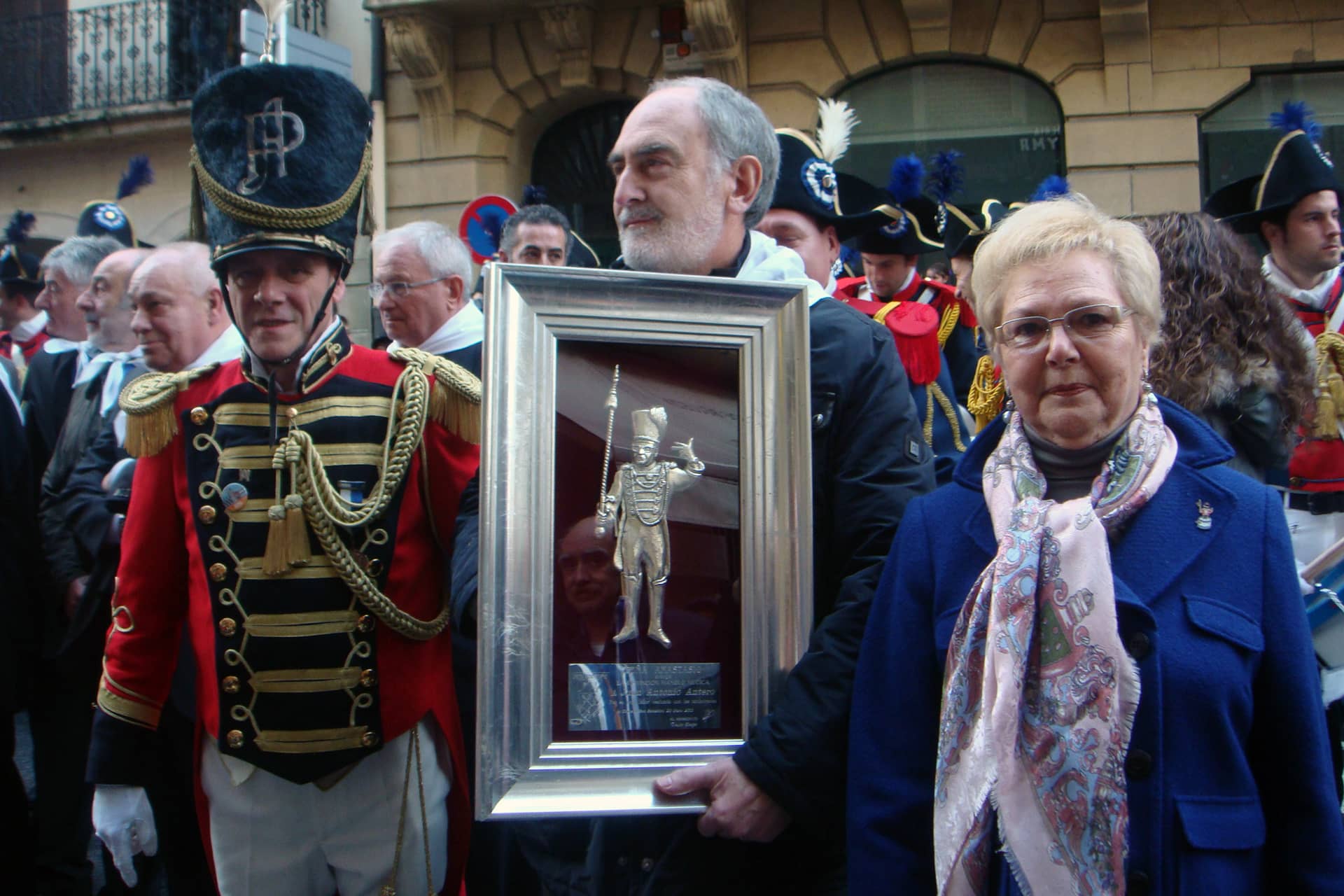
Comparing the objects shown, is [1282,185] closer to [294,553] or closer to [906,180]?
[906,180]

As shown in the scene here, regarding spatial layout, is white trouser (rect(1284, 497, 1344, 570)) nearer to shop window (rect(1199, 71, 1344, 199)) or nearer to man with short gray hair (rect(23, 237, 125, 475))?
man with short gray hair (rect(23, 237, 125, 475))

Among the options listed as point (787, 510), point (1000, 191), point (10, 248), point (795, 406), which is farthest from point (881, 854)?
point (1000, 191)

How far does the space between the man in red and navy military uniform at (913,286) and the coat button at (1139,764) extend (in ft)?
12.5

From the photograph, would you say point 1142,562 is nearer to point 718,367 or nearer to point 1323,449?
point 718,367

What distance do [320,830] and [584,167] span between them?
34.2 feet

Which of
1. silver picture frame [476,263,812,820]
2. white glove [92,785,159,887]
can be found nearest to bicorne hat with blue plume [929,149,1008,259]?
silver picture frame [476,263,812,820]

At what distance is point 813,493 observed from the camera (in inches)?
86.7

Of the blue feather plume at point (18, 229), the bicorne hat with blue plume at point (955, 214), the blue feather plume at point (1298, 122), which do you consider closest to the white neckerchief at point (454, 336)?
the bicorne hat with blue plume at point (955, 214)

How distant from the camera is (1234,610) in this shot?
1.82 m

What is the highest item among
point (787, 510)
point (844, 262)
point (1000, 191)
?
point (1000, 191)

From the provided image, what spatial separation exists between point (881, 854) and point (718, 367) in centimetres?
81

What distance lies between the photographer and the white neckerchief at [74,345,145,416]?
4.43 meters

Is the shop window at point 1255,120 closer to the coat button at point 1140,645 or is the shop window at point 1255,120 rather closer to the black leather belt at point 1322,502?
the black leather belt at point 1322,502

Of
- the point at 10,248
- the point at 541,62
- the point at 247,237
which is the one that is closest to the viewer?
the point at 247,237
